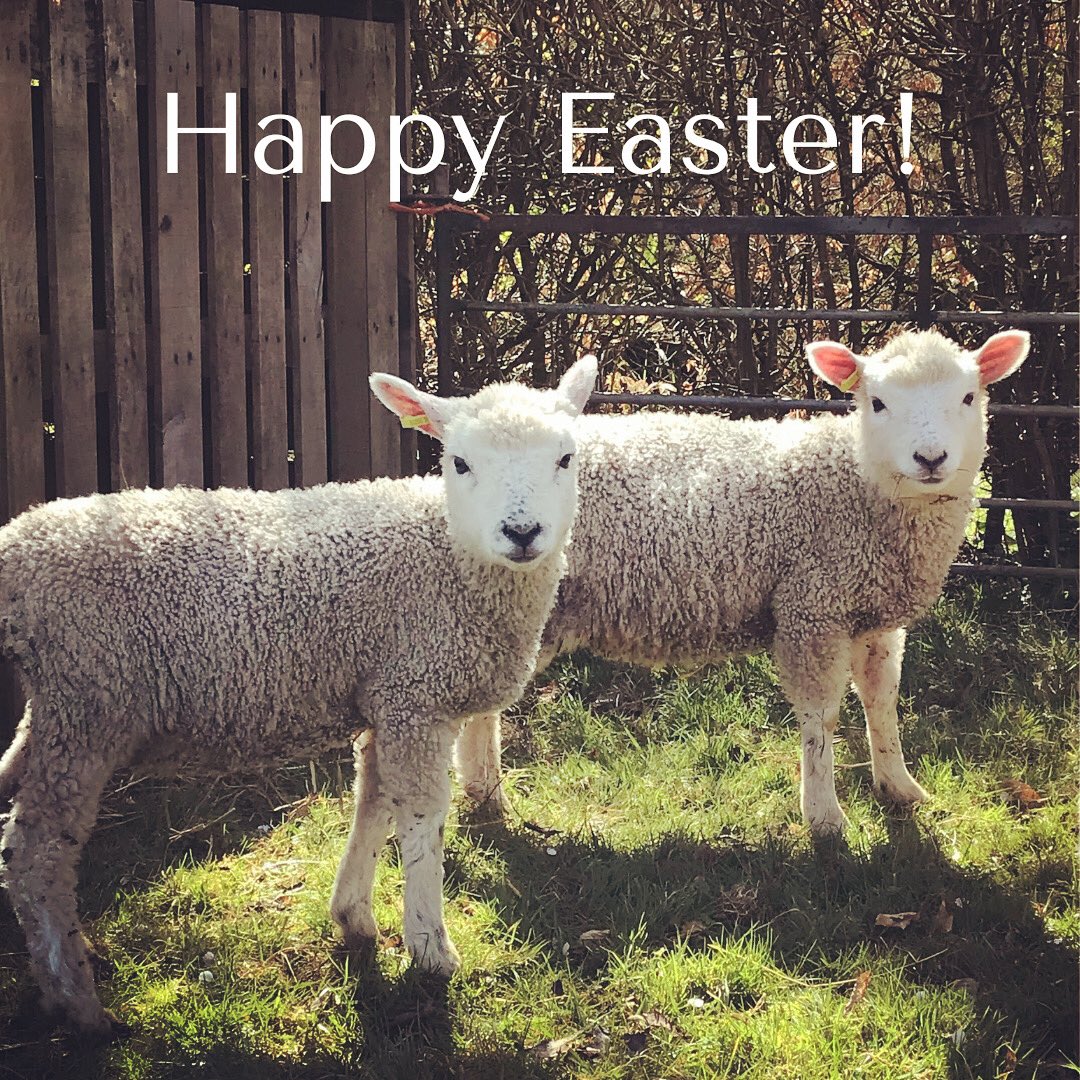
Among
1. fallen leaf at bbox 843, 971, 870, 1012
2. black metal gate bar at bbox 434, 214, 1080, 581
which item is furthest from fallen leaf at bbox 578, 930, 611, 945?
black metal gate bar at bbox 434, 214, 1080, 581

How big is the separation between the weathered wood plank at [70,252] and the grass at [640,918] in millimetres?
1172

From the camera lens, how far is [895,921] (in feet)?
12.7

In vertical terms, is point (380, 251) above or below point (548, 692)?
above

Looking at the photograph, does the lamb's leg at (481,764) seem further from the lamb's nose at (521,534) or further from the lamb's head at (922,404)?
the lamb's head at (922,404)

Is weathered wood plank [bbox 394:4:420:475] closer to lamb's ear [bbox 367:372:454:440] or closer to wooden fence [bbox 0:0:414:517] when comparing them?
wooden fence [bbox 0:0:414:517]

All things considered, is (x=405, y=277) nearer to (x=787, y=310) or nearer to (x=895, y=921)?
(x=787, y=310)

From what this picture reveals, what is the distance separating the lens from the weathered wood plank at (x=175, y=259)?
15.3 ft

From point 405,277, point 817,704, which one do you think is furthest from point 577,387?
point 405,277

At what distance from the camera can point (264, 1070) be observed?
10.7ft

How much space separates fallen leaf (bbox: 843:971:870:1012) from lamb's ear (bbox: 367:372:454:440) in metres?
1.82

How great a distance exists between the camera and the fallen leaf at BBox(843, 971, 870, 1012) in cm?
352


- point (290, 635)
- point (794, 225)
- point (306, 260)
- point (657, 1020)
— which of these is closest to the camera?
point (657, 1020)

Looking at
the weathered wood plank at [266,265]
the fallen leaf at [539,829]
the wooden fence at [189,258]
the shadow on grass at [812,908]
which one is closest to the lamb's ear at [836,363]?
the shadow on grass at [812,908]

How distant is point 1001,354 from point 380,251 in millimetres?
2467
